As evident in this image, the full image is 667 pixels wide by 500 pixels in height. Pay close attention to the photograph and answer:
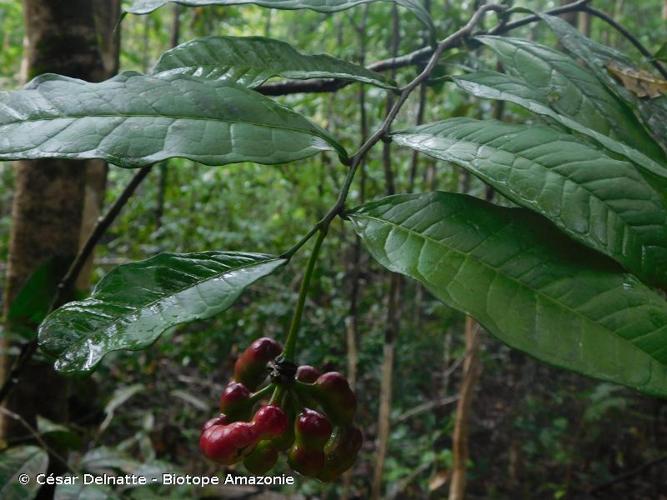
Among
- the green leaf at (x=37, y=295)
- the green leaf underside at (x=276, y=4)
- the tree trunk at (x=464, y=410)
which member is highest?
the green leaf underside at (x=276, y=4)

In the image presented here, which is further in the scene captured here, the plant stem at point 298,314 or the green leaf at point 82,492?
the green leaf at point 82,492

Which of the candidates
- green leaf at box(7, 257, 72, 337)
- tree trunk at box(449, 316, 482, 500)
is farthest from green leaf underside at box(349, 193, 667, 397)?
tree trunk at box(449, 316, 482, 500)

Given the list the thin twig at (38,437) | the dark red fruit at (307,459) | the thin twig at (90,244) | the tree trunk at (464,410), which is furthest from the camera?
the tree trunk at (464,410)

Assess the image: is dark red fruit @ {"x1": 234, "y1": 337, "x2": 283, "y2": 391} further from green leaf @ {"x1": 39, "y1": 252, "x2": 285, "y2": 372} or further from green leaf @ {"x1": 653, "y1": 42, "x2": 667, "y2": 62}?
green leaf @ {"x1": 653, "y1": 42, "x2": 667, "y2": 62}

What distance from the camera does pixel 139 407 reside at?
2643 mm

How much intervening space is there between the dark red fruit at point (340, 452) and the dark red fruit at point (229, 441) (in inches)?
3.0

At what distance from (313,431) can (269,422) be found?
0.12 feet

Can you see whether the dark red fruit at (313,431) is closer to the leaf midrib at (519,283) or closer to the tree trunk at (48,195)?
the leaf midrib at (519,283)

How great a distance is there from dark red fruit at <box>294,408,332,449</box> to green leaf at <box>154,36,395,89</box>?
0.33m

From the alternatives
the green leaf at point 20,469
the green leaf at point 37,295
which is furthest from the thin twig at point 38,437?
the green leaf at point 37,295

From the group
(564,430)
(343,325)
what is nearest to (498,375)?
Answer: (564,430)

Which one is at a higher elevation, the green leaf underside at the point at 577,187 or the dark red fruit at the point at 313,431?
the green leaf underside at the point at 577,187

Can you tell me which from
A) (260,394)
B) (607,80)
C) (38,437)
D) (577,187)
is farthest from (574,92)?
(38,437)

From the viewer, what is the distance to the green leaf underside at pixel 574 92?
0.53 metres
